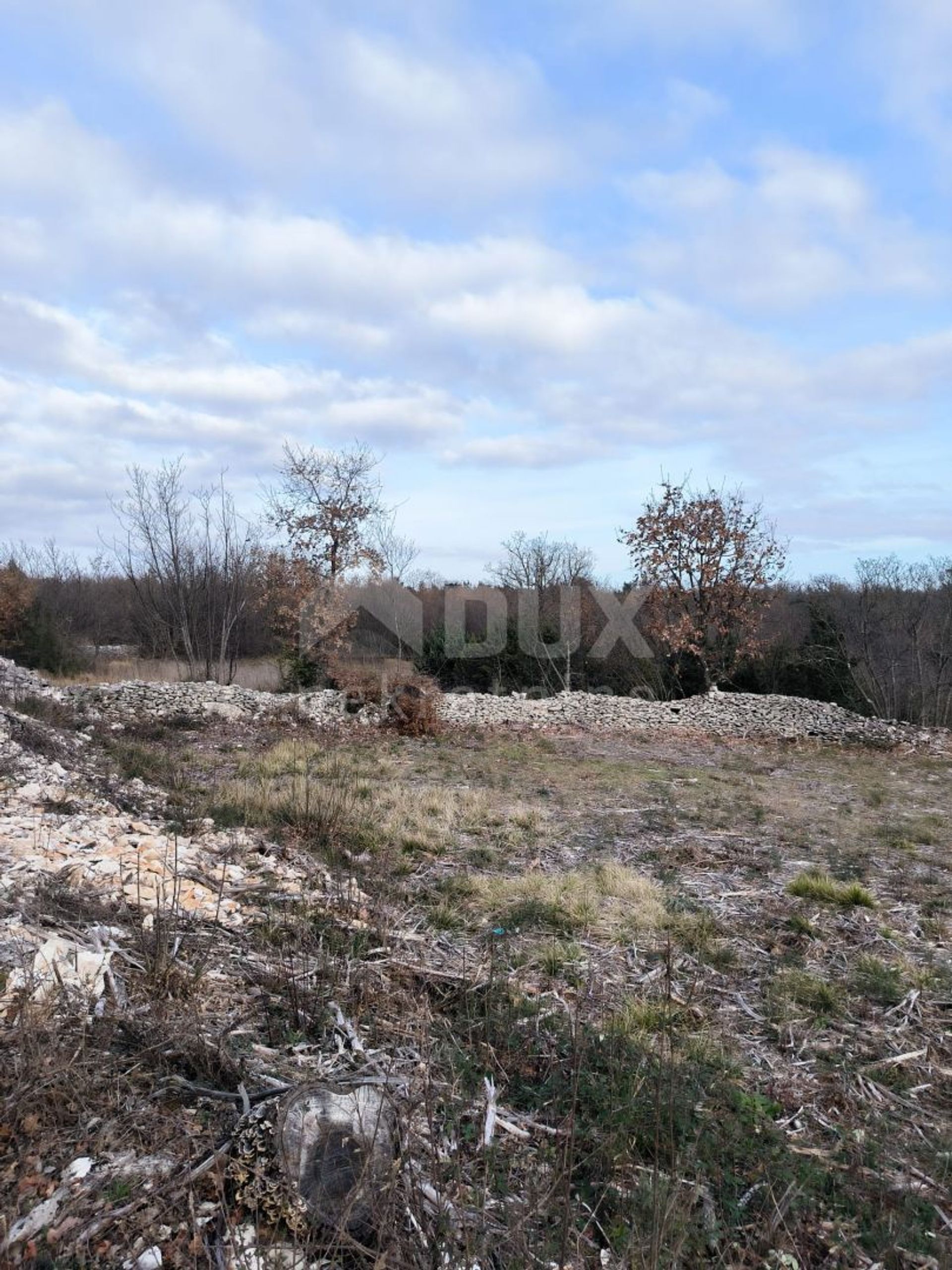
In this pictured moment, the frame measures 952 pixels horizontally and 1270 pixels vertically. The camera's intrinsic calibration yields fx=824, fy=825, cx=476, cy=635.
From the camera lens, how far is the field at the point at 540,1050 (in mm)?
2107

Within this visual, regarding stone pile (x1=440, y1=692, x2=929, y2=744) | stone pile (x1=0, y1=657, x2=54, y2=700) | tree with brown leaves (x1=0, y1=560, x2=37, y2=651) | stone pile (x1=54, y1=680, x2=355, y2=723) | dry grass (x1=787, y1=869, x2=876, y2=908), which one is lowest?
dry grass (x1=787, y1=869, x2=876, y2=908)

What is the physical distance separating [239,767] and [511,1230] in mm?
7024

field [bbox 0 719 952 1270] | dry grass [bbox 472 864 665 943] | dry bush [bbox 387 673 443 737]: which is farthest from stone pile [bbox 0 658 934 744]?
dry grass [bbox 472 864 665 943]

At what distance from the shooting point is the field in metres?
2.11

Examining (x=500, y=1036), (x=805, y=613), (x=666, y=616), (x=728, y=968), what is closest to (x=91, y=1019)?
(x=500, y=1036)

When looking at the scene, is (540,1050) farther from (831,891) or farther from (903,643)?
(903,643)

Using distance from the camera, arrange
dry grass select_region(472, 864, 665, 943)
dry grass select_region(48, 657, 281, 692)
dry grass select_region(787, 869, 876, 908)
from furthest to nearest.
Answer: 1. dry grass select_region(48, 657, 281, 692)
2. dry grass select_region(787, 869, 876, 908)
3. dry grass select_region(472, 864, 665, 943)

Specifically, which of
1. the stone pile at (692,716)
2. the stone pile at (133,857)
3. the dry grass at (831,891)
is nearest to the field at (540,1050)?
the dry grass at (831,891)

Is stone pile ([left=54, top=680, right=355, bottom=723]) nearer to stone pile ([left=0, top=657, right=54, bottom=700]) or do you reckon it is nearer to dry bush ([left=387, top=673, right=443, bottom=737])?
stone pile ([left=0, top=657, right=54, bottom=700])

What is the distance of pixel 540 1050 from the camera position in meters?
3.03

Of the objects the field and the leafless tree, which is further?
the leafless tree

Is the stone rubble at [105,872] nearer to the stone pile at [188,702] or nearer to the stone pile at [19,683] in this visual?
the stone pile at [19,683]

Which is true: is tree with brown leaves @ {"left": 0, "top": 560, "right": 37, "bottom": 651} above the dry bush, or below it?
above

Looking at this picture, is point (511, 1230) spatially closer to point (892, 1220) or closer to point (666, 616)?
point (892, 1220)
